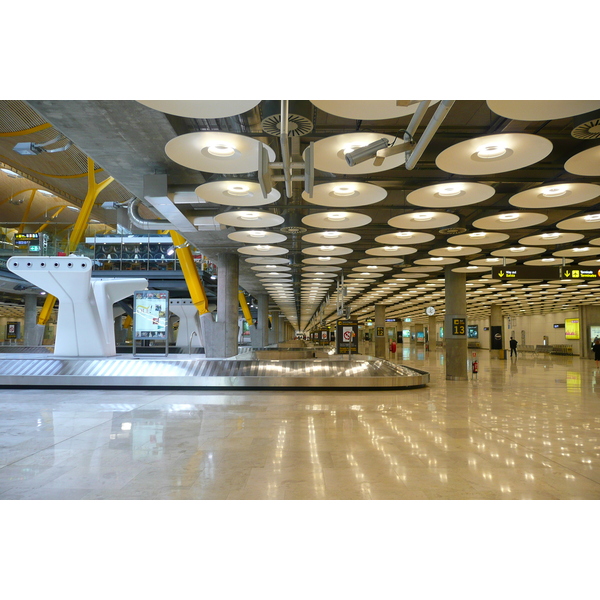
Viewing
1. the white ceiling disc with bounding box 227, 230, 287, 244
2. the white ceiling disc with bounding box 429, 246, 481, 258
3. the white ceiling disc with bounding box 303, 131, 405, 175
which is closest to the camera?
the white ceiling disc with bounding box 303, 131, 405, 175

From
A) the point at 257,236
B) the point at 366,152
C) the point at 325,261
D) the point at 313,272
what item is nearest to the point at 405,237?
the point at 257,236

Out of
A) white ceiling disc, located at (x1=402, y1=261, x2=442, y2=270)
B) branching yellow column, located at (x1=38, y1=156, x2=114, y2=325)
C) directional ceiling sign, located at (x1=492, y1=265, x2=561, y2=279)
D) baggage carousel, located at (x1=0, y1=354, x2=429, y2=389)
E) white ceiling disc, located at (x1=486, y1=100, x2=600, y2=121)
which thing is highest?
branching yellow column, located at (x1=38, y1=156, x2=114, y2=325)

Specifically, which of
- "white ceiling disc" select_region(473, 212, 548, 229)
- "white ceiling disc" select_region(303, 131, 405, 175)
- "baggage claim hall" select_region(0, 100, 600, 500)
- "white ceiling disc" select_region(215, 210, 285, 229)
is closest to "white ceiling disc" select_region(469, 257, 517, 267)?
"baggage claim hall" select_region(0, 100, 600, 500)

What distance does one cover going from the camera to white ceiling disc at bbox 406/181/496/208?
10086 mm

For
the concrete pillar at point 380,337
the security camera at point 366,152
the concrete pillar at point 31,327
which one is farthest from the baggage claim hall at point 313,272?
the concrete pillar at point 31,327

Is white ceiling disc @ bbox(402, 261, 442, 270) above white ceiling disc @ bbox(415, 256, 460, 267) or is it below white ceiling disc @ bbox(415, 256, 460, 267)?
above

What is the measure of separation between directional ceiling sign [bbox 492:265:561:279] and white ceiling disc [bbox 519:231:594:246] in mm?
2614

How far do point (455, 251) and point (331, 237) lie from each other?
211 inches

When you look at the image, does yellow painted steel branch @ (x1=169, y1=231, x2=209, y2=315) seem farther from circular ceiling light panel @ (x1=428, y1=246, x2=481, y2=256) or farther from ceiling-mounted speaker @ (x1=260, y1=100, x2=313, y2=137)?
ceiling-mounted speaker @ (x1=260, y1=100, x2=313, y2=137)

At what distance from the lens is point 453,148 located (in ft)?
25.6

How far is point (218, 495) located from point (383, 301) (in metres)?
40.6

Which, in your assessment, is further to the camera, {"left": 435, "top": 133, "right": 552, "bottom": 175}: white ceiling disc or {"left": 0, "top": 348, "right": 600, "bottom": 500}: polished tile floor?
{"left": 435, "top": 133, "right": 552, "bottom": 175}: white ceiling disc

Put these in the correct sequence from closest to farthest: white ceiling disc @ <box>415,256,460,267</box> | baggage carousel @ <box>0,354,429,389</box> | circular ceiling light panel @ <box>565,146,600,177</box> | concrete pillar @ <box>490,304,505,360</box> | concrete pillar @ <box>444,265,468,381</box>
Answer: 1. circular ceiling light panel @ <box>565,146,600,177</box>
2. baggage carousel @ <box>0,354,429,389</box>
3. white ceiling disc @ <box>415,256,460,267</box>
4. concrete pillar @ <box>444,265,468,381</box>
5. concrete pillar @ <box>490,304,505,360</box>
